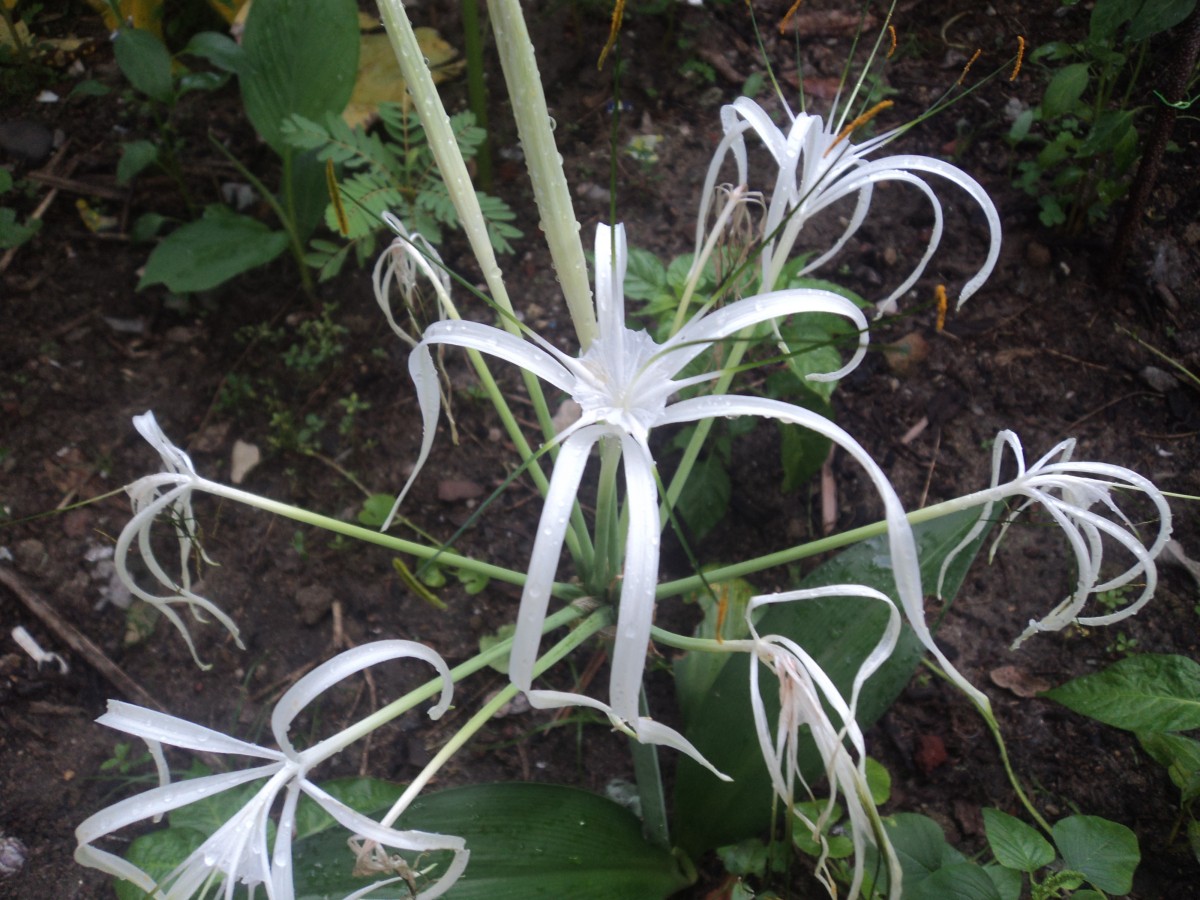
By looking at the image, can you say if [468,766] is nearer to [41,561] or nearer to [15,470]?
[41,561]

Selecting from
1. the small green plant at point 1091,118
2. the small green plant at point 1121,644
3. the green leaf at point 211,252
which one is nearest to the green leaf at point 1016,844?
the small green plant at point 1121,644

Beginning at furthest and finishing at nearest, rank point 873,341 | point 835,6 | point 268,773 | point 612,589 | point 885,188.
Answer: point 835,6 < point 885,188 < point 873,341 < point 612,589 < point 268,773

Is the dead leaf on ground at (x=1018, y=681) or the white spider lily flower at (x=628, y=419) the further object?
the dead leaf on ground at (x=1018, y=681)

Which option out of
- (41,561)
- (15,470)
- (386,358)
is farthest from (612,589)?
(15,470)

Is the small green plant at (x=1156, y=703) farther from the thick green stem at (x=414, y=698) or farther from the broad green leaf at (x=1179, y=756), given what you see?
the thick green stem at (x=414, y=698)

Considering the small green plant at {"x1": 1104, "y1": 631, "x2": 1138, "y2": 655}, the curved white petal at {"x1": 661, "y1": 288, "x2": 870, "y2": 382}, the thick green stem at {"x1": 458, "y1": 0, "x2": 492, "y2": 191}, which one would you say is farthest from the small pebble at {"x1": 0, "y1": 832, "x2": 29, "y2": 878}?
the small green plant at {"x1": 1104, "y1": 631, "x2": 1138, "y2": 655}
